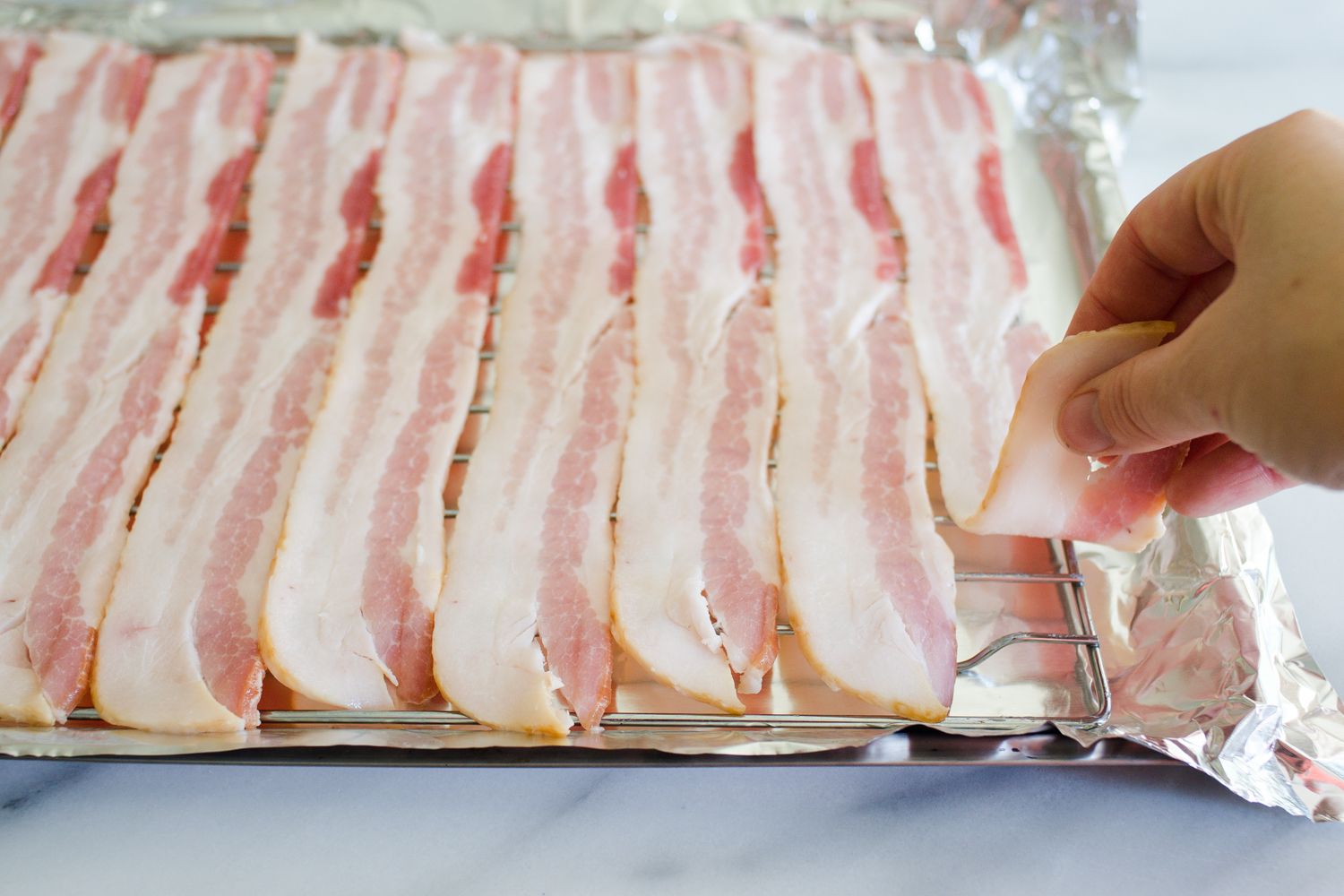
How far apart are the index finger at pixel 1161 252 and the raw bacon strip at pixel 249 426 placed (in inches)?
60.3

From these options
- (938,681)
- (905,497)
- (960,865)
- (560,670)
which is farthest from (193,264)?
(960,865)

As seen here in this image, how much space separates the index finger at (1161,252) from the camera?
138 cm

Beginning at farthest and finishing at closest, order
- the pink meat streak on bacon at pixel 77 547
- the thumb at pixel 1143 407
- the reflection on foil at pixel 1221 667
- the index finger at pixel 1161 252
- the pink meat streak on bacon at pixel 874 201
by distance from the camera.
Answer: the pink meat streak on bacon at pixel 874 201 → the pink meat streak on bacon at pixel 77 547 → the reflection on foil at pixel 1221 667 → the index finger at pixel 1161 252 → the thumb at pixel 1143 407

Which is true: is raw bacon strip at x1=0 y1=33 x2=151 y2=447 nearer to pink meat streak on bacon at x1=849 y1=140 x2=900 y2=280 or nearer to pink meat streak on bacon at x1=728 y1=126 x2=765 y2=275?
pink meat streak on bacon at x1=728 y1=126 x2=765 y2=275

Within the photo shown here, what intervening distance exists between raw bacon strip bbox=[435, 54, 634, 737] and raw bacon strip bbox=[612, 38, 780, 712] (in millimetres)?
58

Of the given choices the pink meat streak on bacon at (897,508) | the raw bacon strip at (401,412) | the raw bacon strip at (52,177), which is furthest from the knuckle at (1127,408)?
the raw bacon strip at (52,177)

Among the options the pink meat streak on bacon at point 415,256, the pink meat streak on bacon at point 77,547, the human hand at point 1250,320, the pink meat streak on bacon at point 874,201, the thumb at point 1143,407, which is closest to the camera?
the human hand at point 1250,320

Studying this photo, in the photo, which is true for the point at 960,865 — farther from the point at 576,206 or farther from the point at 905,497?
the point at 576,206

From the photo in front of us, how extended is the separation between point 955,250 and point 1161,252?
80 centimetres

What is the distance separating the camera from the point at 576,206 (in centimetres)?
238

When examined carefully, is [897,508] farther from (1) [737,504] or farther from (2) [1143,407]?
(2) [1143,407]

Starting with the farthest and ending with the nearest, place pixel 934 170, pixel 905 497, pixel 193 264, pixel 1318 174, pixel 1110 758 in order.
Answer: pixel 934 170 → pixel 193 264 → pixel 905 497 → pixel 1110 758 → pixel 1318 174

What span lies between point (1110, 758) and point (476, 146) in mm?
1957

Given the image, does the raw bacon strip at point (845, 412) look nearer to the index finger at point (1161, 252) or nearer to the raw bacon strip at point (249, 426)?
the index finger at point (1161, 252)
